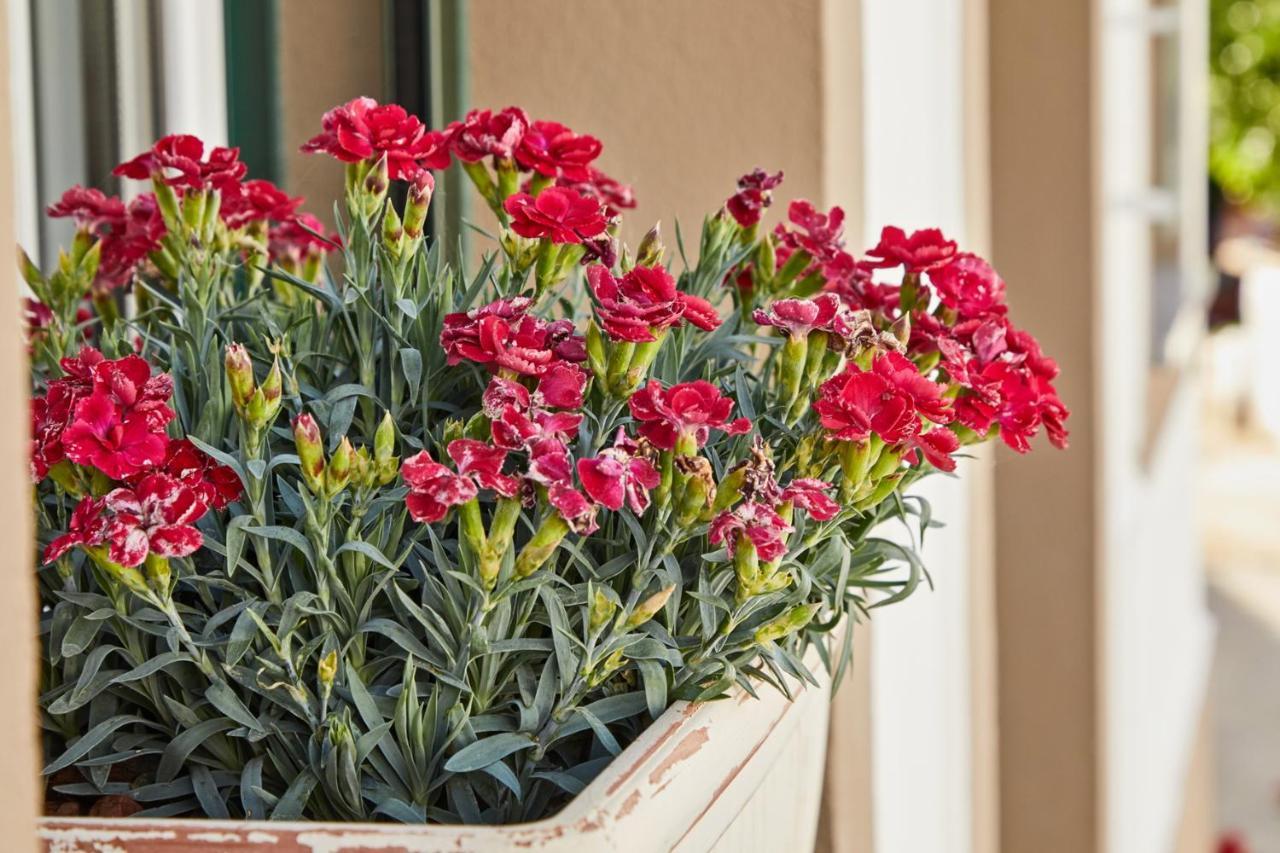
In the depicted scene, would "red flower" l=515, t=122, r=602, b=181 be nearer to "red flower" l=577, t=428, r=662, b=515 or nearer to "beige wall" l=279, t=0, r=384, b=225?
"red flower" l=577, t=428, r=662, b=515

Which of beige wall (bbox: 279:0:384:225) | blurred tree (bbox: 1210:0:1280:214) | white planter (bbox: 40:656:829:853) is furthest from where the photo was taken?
blurred tree (bbox: 1210:0:1280:214)

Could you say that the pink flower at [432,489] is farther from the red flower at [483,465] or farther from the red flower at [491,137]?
the red flower at [491,137]

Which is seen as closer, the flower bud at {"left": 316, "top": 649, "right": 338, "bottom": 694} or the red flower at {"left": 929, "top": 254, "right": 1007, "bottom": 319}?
the flower bud at {"left": 316, "top": 649, "right": 338, "bottom": 694}

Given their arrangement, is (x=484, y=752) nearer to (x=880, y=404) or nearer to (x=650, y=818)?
(x=650, y=818)

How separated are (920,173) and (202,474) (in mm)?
816

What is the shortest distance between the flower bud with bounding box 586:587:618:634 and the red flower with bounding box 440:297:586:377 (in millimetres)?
80

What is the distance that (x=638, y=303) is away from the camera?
1.62ft

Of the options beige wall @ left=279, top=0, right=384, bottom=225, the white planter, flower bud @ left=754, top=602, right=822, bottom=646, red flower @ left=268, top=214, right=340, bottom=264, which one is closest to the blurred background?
beige wall @ left=279, top=0, right=384, bottom=225

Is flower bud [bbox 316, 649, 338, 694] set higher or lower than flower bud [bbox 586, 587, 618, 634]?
lower

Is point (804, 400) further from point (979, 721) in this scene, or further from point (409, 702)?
point (979, 721)

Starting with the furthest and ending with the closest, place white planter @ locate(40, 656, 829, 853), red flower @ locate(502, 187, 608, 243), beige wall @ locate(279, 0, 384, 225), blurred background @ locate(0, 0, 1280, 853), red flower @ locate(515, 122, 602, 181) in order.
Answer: beige wall @ locate(279, 0, 384, 225)
blurred background @ locate(0, 0, 1280, 853)
red flower @ locate(515, 122, 602, 181)
red flower @ locate(502, 187, 608, 243)
white planter @ locate(40, 656, 829, 853)

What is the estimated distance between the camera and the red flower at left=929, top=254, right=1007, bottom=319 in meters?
0.66

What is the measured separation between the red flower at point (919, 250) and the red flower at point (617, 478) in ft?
0.76

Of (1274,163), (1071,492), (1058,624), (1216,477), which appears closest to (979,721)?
(1058,624)
